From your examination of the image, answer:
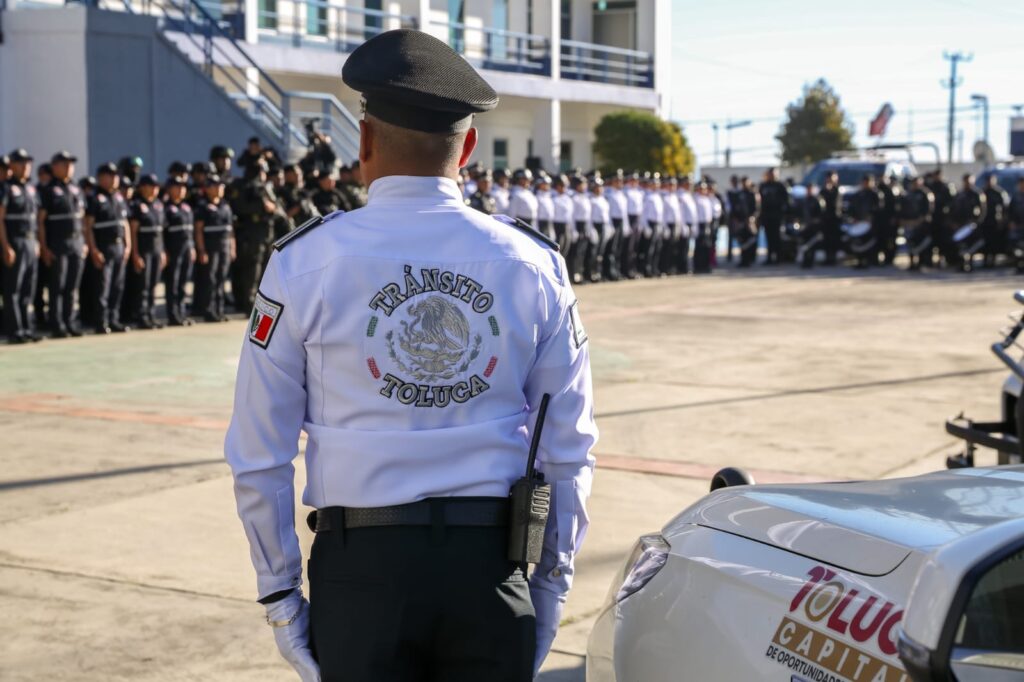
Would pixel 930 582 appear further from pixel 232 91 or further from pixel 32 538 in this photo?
pixel 232 91

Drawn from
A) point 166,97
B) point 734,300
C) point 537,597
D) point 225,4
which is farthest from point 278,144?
point 537,597

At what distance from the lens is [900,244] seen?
30.5 metres

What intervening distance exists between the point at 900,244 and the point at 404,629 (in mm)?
29587

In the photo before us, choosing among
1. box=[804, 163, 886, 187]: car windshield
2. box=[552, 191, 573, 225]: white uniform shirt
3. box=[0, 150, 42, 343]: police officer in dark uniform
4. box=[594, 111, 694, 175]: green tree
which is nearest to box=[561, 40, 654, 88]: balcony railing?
box=[594, 111, 694, 175]: green tree

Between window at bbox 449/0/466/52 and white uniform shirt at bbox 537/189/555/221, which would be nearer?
white uniform shirt at bbox 537/189/555/221

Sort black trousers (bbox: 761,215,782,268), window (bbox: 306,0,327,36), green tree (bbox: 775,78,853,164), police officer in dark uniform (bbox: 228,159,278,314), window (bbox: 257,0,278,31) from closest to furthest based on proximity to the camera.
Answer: police officer in dark uniform (bbox: 228,159,278,314), black trousers (bbox: 761,215,782,268), window (bbox: 257,0,278,31), window (bbox: 306,0,327,36), green tree (bbox: 775,78,853,164)

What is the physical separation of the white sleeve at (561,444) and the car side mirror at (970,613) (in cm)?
78

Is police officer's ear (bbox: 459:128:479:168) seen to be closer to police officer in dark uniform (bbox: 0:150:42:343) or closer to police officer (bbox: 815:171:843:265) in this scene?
police officer in dark uniform (bbox: 0:150:42:343)

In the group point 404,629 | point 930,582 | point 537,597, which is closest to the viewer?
point 930,582

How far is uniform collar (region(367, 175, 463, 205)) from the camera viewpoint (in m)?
2.50

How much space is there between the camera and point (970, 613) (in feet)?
6.41

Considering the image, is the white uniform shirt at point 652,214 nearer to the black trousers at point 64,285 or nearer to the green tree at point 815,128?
the black trousers at point 64,285

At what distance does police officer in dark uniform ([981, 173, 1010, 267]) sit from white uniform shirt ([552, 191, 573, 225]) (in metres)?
8.64

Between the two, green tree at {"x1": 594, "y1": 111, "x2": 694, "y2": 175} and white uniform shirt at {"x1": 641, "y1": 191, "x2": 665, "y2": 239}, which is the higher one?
green tree at {"x1": 594, "y1": 111, "x2": 694, "y2": 175}
